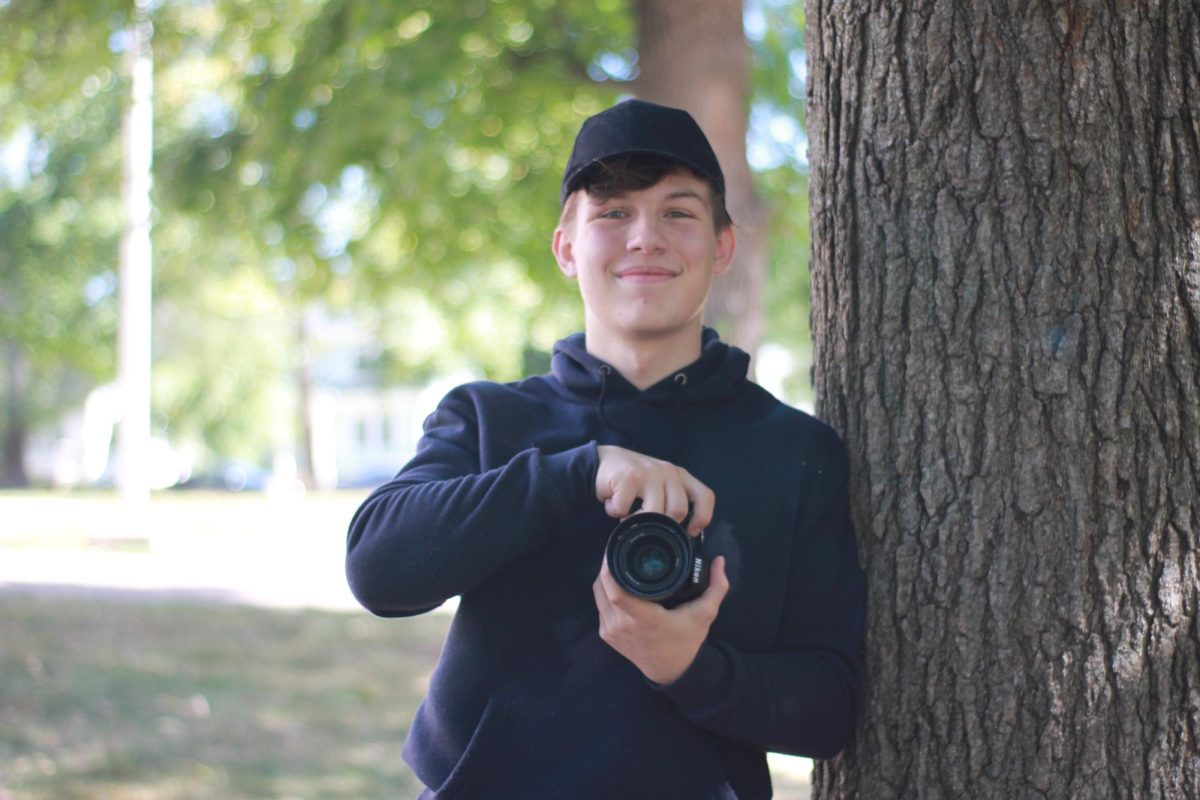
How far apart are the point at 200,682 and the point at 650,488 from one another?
6768mm

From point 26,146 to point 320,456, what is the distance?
15942 millimetres

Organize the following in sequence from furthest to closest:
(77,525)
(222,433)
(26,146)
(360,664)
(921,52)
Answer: (222,433) → (26,146) → (77,525) → (360,664) → (921,52)

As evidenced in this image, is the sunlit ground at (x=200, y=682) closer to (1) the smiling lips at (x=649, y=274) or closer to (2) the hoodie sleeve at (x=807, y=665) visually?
(2) the hoodie sleeve at (x=807, y=665)

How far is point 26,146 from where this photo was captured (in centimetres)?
2564

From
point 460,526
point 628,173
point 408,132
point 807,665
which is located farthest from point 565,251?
point 408,132

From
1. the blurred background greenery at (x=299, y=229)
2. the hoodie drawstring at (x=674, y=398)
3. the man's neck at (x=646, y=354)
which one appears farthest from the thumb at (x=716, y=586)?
the blurred background greenery at (x=299, y=229)

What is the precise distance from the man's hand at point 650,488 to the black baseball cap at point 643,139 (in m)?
0.57

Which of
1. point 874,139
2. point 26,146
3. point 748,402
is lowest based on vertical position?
point 748,402

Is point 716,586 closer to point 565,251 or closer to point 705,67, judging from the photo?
point 565,251

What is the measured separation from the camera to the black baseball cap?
91.9 inches

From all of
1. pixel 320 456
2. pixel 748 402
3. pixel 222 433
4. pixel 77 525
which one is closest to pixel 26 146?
pixel 77 525

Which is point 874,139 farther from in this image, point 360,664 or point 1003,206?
point 360,664

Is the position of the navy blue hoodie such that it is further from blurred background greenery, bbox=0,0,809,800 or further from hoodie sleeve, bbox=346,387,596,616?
blurred background greenery, bbox=0,0,809,800

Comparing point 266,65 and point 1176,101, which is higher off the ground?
point 266,65
